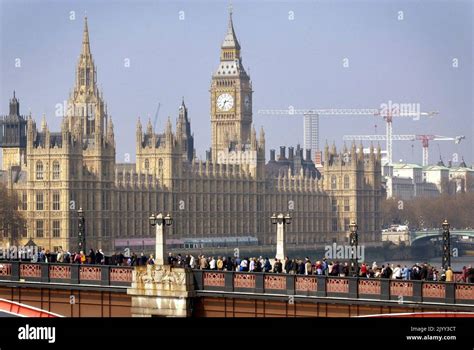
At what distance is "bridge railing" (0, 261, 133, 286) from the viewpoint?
4006 cm

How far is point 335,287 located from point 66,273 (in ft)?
20.6

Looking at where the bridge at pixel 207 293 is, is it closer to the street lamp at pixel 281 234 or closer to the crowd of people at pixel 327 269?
the crowd of people at pixel 327 269

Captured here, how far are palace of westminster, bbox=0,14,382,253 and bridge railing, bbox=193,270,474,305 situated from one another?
71533 mm

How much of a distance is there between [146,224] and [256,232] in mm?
18515

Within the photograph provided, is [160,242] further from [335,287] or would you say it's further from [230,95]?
[230,95]

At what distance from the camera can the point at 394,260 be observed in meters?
142

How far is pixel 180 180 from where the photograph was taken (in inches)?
5079

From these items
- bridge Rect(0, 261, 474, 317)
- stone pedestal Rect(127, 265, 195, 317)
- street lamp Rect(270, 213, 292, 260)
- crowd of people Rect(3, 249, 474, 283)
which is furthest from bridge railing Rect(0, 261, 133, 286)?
street lamp Rect(270, 213, 292, 260)

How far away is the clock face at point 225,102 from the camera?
163125 millimetres

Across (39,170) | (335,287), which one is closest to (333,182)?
(39,170)

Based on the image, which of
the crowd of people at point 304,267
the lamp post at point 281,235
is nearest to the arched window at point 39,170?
the crowd of people at point 304,267

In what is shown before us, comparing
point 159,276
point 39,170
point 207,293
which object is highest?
point 39,170

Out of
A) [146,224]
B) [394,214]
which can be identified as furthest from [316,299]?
[394,214]
